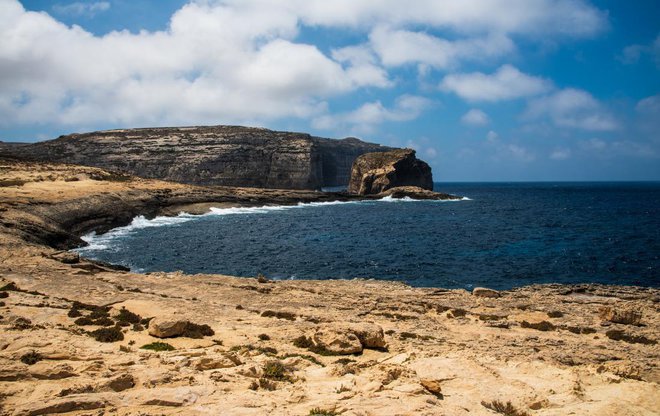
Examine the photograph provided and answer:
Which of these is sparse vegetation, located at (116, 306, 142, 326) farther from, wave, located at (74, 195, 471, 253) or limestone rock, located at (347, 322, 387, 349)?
wave, located at (74, 195, 471, 253)

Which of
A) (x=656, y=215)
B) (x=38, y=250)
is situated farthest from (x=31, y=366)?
(x=656, y=215)

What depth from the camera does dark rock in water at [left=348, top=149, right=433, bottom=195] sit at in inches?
6004

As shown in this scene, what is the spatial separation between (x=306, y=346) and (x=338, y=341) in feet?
4.55

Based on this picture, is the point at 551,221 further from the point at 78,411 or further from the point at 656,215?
the point at 78,411

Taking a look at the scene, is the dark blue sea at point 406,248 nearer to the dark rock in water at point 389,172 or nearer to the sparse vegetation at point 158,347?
the sparse vegetation at point 158,347

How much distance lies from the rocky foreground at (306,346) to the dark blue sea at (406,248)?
297 inches

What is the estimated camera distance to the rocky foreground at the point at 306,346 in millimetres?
11094

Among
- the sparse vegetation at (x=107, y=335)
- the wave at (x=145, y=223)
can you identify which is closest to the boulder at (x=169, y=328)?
the sparse vegetation at (x=107, y=335)

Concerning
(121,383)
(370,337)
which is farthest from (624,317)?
(121,383)

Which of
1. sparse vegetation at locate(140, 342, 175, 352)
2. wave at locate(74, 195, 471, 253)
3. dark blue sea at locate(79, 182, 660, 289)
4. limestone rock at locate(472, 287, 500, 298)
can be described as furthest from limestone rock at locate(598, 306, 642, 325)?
wave at locate(74, 195, 471, 253)

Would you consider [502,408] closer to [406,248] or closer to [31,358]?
[31,358]

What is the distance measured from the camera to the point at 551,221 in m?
82.1

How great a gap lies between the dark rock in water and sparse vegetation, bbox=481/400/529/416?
141 meters

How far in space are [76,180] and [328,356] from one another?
8399 centimetres
